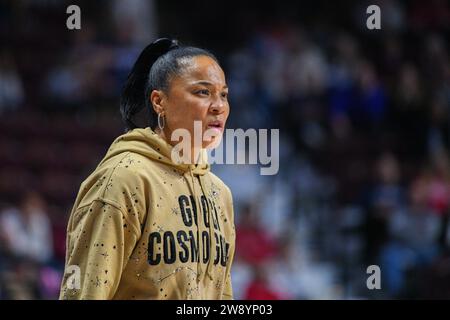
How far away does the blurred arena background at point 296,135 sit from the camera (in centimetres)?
765

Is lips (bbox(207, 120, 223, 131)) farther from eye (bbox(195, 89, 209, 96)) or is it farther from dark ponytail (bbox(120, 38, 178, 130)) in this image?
dark ponytail (bbox(120, 38, 178, 130))

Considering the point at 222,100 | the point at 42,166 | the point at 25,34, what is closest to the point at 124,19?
the point at 25,34

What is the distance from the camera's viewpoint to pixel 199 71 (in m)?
3.18

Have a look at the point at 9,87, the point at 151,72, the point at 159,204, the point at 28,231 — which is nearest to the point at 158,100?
the point at 151,72

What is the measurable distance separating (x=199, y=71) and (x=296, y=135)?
20.1 ft

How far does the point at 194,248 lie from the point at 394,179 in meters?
5.49

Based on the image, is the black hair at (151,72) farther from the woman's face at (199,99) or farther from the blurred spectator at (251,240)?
the blurred spectator at (251,240)

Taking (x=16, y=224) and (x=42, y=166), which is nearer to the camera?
(x=16, y=224)

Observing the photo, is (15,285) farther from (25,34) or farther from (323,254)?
(25,34)

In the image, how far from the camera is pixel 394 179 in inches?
331

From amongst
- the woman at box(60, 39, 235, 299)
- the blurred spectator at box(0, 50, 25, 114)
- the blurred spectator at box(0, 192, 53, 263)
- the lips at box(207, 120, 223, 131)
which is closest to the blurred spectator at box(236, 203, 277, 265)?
the blurred spectator at box(0, 192, 53, 263)

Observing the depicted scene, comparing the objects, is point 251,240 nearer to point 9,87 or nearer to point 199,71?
point 9,87

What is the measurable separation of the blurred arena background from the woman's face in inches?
145

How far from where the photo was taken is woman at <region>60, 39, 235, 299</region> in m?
2.94
